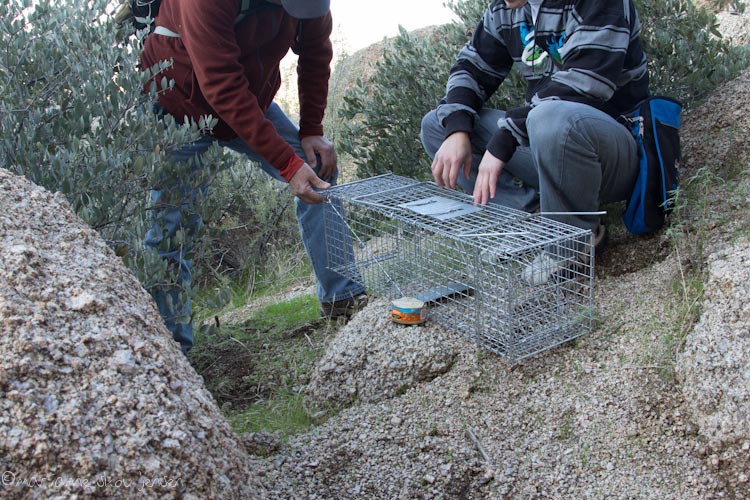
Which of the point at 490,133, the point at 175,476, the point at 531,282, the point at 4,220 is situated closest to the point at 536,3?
the point at 490,133

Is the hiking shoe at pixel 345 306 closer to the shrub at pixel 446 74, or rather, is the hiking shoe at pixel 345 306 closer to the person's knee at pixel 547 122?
the shrub at pixel 446 74

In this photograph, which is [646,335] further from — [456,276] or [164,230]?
[164,230]

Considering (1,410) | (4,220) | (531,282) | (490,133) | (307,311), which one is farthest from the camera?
(307,311)

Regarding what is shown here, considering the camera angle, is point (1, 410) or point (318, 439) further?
point (318, 439)

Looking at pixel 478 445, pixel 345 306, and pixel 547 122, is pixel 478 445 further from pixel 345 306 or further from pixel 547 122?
pixel 345 306

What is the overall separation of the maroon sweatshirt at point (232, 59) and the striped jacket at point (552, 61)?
78cm

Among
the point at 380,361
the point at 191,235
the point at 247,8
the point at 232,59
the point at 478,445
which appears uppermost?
the point at 247,8

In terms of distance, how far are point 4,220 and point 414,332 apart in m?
1.70

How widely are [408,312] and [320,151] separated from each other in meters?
1.14

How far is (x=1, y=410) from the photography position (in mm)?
1422

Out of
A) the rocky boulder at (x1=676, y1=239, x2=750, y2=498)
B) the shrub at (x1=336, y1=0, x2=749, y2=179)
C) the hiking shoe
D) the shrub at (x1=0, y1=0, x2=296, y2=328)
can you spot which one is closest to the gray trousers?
the rocky boulder at (x1=676, y1=239, x2=750, y2=498)

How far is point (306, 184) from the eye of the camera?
3.43 m

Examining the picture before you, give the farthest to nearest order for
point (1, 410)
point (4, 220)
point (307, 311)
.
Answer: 1. point (307, 311)
2. point (4, 220)
3. point (1, 410)

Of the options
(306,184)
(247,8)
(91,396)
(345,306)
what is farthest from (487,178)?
(91,396)
